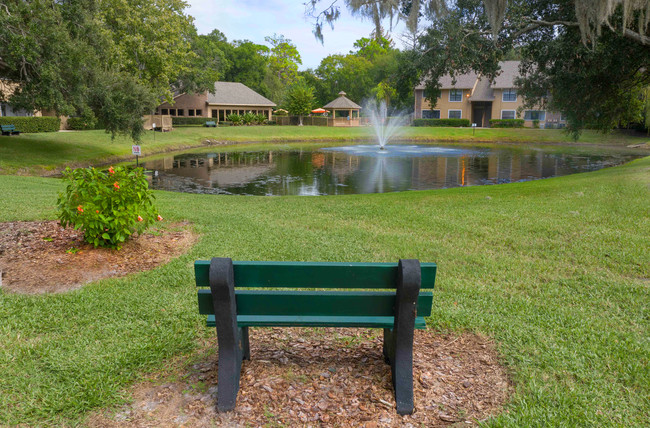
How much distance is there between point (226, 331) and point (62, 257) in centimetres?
375

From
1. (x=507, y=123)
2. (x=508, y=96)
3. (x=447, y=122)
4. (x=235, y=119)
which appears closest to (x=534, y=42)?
(x=507, y=123)

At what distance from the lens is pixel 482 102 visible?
2247 inches

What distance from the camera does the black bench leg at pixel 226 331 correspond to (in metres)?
2.78

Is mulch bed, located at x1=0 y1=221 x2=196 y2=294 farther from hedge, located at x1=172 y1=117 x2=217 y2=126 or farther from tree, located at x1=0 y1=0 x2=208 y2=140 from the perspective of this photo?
hedge, located at x1=172 y1=117 x2=217 y2=126

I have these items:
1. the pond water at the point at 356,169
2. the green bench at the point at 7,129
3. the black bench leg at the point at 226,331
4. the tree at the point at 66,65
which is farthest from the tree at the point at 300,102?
the black bench leg at the point at 226,331

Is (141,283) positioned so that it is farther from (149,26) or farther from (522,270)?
(149,26)

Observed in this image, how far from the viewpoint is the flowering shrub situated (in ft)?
18.2

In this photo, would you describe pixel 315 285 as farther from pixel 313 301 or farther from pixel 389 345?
pixel 389 345

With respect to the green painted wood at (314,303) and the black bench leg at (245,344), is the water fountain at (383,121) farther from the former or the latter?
the green painted wood at (314,303)

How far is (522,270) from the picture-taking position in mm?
5883

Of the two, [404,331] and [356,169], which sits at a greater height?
[404,331]

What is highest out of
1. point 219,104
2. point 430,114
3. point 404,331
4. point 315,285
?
point 219,104

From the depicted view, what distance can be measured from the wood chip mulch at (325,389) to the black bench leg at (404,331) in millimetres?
90

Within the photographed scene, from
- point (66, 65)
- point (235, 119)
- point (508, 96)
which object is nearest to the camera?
point (66, 65)
